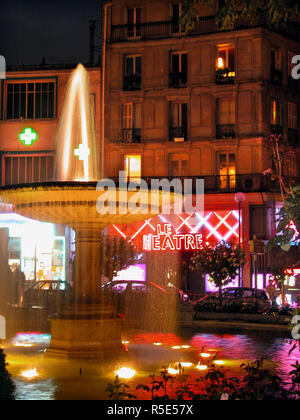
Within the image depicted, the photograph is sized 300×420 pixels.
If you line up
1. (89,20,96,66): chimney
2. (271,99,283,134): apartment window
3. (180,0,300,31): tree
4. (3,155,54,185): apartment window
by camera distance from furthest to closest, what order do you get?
(89,20,96,66): chimney
(271,99,283,134): apartment window
(3,155,54,185): apartment window
(180,0,300,31): tree

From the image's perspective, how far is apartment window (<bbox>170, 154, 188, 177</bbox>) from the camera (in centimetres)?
3478

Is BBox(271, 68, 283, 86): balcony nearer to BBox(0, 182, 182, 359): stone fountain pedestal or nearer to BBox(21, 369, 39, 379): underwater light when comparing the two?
BBox(0, 182, 182, 359): stone fountain pedestal

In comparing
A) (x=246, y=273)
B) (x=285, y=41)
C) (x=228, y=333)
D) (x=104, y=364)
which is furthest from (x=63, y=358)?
(x=285, y=41)

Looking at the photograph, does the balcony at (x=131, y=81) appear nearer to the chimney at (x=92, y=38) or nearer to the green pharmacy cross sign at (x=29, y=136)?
the chimney at (x=92, y=38)

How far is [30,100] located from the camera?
3306 cm

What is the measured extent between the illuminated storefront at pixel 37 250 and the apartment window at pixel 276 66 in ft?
46.7

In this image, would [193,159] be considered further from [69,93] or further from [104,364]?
[104,364]

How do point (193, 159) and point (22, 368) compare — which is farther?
point (193, 159)

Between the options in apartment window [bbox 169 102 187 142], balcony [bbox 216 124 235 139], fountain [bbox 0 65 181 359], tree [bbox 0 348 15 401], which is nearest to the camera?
tree [bbox 0 348 15 401]

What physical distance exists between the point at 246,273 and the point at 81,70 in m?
20.1

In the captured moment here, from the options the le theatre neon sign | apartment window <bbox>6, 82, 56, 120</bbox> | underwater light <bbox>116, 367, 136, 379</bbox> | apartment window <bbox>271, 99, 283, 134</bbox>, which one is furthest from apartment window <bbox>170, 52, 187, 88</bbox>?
underwater light <bbox>116, 367, 136, 379</bbox>

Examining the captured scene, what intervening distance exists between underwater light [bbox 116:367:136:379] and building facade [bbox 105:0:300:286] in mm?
23981

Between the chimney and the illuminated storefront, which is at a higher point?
the chimney

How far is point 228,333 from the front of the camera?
50.6 feet
